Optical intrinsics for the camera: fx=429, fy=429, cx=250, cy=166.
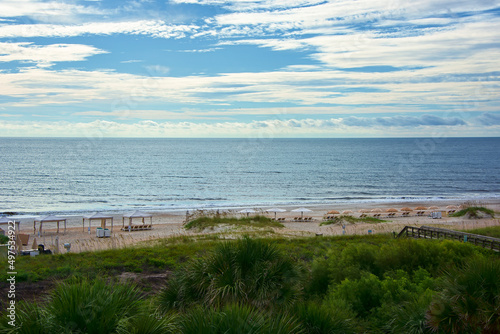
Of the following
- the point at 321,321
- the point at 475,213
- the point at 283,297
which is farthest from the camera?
the point at 475,213

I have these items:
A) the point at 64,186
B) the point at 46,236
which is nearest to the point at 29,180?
the point at 64,186

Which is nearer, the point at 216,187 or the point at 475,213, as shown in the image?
the point at 475,213

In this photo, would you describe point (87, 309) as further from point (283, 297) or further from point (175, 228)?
point (175, 228)

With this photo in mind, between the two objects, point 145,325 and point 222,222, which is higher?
point 145,325

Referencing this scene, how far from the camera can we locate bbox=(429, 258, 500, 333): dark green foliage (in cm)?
702

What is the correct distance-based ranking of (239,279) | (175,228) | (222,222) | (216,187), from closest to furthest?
(239,279), (222,222), (175,228), (216,187)

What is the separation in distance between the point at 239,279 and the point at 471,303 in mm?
4205

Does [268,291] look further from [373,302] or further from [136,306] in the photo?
[373,302]

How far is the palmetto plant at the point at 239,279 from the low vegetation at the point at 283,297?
0.07 ft

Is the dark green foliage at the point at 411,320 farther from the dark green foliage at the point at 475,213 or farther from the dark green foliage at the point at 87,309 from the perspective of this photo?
the dark green foliage at the point at 475,213

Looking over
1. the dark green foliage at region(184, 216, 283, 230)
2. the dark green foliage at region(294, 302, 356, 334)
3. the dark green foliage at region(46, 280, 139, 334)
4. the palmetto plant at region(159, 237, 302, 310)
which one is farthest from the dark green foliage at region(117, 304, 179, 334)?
the dark green foliage at region(184, 216, 283, 230)

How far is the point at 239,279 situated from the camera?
870 cm

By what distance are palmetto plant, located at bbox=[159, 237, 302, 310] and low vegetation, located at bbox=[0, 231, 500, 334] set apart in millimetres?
21

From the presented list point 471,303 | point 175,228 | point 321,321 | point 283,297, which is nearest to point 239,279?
point 283,297
